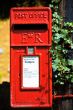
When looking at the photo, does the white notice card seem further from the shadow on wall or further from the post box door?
the shadow on wall

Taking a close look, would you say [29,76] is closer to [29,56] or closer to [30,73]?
[30,73]

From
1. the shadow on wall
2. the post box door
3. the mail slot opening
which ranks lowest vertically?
the post box door

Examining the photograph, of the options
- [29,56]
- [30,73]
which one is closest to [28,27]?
[29,56]

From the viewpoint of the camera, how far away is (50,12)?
265 inches

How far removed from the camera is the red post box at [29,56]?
6.72m

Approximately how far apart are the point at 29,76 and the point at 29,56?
0.25 m

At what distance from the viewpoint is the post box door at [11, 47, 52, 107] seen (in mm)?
6727

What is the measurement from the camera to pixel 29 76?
6746mm

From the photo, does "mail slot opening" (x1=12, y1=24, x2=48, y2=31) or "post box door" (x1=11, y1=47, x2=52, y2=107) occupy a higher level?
"mail slot opening" (x1=12, y1=24, x2=48, y2=31)

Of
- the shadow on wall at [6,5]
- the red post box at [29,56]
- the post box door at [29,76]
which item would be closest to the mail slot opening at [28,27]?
the red post box at [29,56]

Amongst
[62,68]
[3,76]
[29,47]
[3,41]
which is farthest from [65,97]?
[3,41]

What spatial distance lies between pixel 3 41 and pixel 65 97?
3.64 meters

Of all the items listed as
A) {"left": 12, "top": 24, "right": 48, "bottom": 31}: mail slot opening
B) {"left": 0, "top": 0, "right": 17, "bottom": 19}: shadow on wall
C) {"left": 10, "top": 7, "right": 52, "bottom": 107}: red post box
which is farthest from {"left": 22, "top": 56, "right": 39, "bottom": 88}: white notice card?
{"left": 0, "top": 0, "right": 17, "bottom": 19}: shadow on wall

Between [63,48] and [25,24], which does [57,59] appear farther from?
[25,24]
